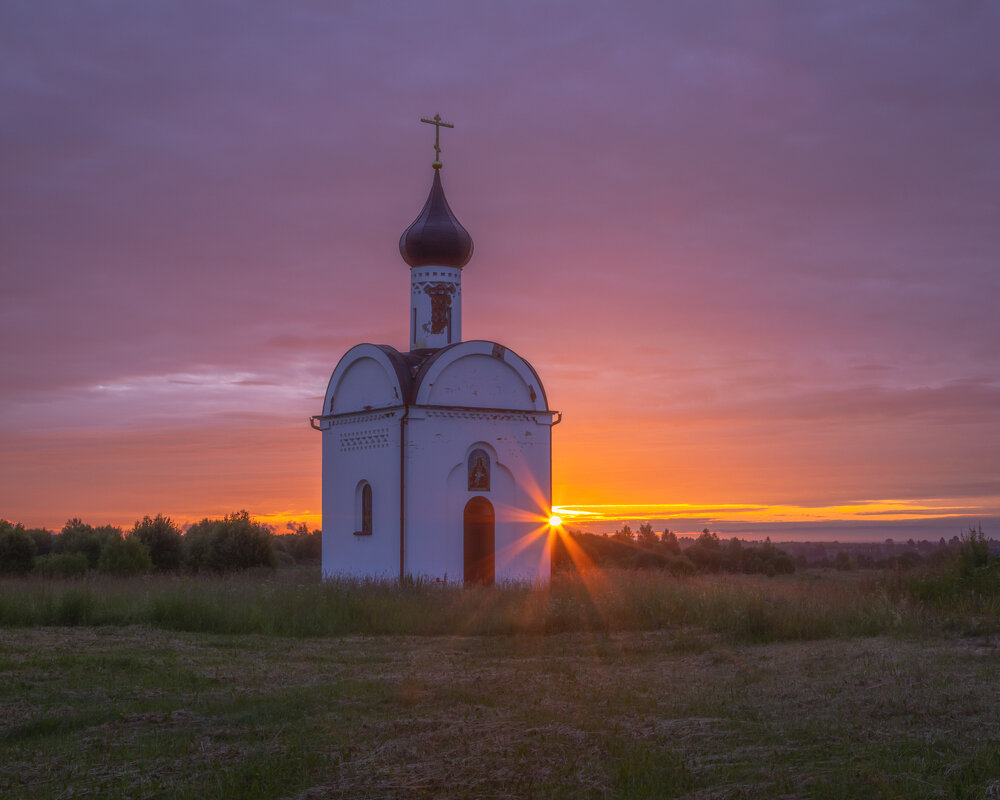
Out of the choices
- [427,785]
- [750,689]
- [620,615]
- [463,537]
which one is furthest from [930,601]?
[427,785]

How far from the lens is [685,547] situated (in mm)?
45750

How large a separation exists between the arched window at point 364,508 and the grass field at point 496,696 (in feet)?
21.8

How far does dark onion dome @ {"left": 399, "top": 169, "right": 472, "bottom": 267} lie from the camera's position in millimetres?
25641

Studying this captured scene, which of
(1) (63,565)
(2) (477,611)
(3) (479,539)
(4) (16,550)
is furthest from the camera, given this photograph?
(4) (16,550)

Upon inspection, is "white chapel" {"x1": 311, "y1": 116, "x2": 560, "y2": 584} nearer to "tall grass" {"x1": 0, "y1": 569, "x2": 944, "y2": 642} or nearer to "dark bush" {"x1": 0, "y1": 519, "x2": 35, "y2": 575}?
"tall grass" {"x1": 0, "y1": 569, "x2": 944, "y2": 642}

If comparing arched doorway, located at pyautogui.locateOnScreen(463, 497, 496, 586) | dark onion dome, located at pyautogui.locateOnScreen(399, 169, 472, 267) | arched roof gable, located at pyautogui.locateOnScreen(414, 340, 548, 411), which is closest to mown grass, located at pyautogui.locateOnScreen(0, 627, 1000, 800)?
arched doorway, located at pyautogui.locateOnScreen(463, 497, 496, 586)

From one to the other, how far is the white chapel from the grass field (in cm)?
554

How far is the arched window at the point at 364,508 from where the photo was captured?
25.3 m

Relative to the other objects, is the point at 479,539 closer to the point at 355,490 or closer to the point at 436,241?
the point at 355,490

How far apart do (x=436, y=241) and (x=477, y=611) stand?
1084cm

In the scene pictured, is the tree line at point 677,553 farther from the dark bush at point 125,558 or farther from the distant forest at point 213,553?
the dark bush at point 125,558

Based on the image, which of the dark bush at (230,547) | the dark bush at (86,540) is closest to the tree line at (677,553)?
the dark bush at (230,547)

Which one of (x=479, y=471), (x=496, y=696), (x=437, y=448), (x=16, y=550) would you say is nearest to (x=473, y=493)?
(x=479, y=471)

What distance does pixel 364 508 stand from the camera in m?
25.6
